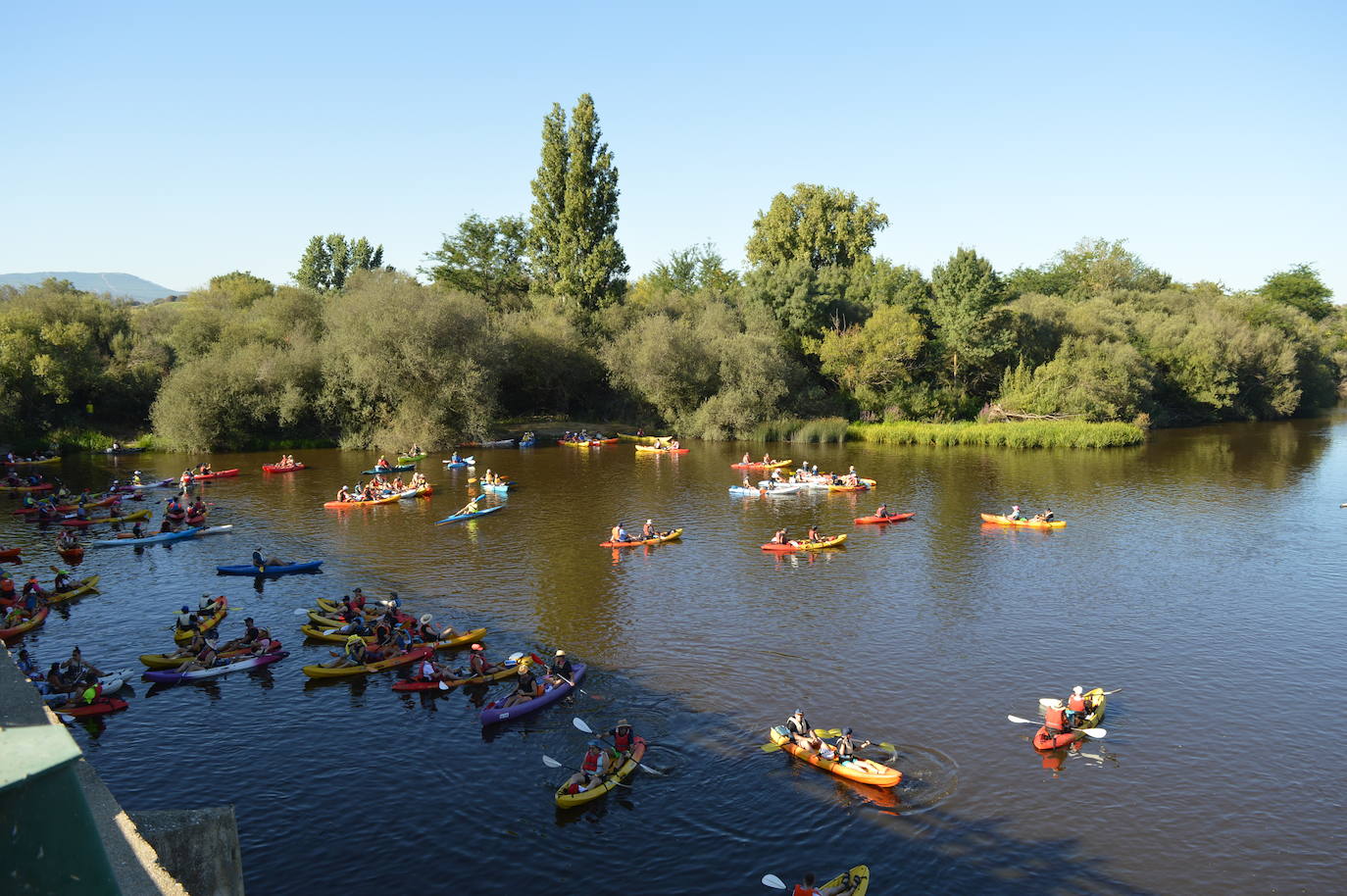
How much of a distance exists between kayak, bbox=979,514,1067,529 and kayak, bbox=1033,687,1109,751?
2086cm

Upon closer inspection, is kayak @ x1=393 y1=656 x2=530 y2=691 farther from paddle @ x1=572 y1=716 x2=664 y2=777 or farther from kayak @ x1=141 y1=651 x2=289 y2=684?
kayak @ x1=141 y1=651 x2=289 y2=684

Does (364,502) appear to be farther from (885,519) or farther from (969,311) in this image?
(969,311)

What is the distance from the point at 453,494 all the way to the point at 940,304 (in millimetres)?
48259

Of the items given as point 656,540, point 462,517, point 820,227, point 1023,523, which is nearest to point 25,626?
point 462,517

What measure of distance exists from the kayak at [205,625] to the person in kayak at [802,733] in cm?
1729

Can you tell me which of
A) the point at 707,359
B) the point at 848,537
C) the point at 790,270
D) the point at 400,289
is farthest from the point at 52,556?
the point at 790,270

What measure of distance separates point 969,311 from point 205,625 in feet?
214

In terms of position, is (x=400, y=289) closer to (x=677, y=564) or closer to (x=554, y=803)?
(x=677, y=564)

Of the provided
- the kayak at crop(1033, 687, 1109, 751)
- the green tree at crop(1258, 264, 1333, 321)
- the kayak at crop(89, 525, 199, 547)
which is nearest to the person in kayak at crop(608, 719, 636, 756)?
the kayak at crop(1033, 687, 1109, 751)

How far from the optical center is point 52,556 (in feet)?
118

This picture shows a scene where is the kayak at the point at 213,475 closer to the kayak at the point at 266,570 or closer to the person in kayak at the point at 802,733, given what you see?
the kayak at the point at 266,570

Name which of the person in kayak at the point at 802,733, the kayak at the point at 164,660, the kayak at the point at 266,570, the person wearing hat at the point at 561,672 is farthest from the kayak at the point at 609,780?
the kayak at the point at 266,570

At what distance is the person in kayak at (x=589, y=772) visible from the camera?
712 inches

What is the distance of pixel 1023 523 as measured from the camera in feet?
136
